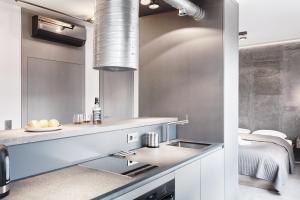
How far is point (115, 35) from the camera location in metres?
1.84

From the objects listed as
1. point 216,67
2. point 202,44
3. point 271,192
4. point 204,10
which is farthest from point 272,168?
point 204,10

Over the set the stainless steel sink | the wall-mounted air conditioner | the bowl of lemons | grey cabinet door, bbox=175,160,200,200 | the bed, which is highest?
the wall-mounted air conditioner

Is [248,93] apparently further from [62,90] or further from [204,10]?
[62,90]

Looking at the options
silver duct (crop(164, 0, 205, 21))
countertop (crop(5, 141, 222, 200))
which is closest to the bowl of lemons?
countertop (crop(5, 141, 222, 200))

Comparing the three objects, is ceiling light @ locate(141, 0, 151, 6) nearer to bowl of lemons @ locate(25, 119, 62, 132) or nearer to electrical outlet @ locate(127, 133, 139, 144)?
electrical outlet @ locate(127, 133, 139, 144)

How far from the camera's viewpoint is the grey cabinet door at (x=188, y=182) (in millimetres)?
1733

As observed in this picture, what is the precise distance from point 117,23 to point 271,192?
10.6 feet

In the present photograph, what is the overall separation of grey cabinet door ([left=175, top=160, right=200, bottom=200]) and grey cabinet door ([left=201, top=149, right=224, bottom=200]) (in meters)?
0.11

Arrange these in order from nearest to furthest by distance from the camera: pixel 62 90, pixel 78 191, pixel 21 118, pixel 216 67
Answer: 1. pixel 78 191
2. pixel 216 67
3. pixel 21 118
4. pixel 62 90

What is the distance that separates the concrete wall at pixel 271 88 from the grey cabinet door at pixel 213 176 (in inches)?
141

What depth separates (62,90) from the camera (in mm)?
3959

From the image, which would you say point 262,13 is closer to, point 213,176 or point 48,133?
point 213,176

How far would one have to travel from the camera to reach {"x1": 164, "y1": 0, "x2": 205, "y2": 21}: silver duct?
7.28 feet

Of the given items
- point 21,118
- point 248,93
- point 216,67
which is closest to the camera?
point 216,67
